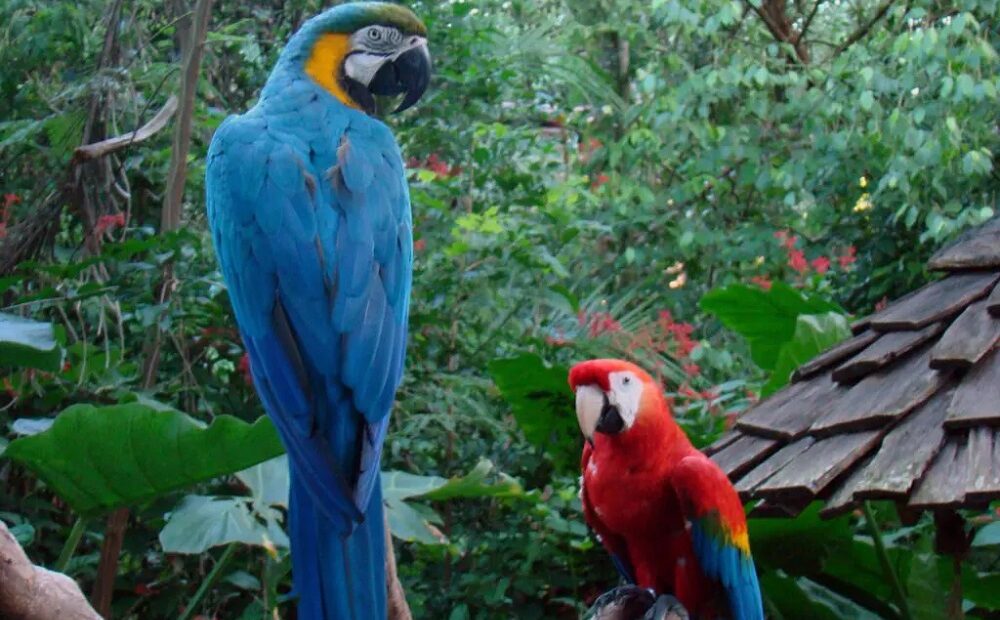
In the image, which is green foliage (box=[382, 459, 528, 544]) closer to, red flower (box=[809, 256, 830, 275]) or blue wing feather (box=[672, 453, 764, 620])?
blue wing feather (box=[672, 453, 764, 620])

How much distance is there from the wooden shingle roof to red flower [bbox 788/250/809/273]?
1.54 meters

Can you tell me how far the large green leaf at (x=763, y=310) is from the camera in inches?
80.3

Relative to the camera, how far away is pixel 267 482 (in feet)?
5.25

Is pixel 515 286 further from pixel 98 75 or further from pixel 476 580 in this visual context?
pixel 98 75

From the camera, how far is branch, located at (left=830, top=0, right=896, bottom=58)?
3713 mm

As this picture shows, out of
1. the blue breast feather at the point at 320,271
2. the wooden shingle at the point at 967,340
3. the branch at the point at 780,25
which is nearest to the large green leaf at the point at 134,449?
the blue breast feather at the point at 320,271

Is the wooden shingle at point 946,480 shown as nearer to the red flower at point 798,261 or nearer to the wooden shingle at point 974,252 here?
the wooden shingle at point 974,252

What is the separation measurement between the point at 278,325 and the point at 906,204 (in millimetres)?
2330

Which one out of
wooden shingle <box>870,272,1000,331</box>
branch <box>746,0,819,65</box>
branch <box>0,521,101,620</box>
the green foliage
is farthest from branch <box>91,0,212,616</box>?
branch <box>746,0,819,65</box>

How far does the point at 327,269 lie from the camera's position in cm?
102

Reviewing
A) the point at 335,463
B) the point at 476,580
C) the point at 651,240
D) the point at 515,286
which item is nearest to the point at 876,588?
the point at 476,580

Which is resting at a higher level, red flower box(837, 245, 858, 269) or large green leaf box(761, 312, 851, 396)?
large green leaf box(761, 312, 851, 396)

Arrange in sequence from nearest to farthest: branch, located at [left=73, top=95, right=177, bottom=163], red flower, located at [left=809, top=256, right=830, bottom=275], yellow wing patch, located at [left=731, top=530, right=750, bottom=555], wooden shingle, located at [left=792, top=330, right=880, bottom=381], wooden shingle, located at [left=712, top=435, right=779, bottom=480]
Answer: yellow wing patch, located at [left=731, top=530, right=750, bottom=555], wooden shingle, located at [left=712, top=435, right=779, bottom=480], wooden shingle, located at [left=792, top=330, right=880, bottom=381], branch, located at [left=73, top=95, right=177, bottom=163], red flower, located at [left=809, top=256, right=830, bottom=275]

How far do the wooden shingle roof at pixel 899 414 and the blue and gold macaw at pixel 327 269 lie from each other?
0.55 metres
